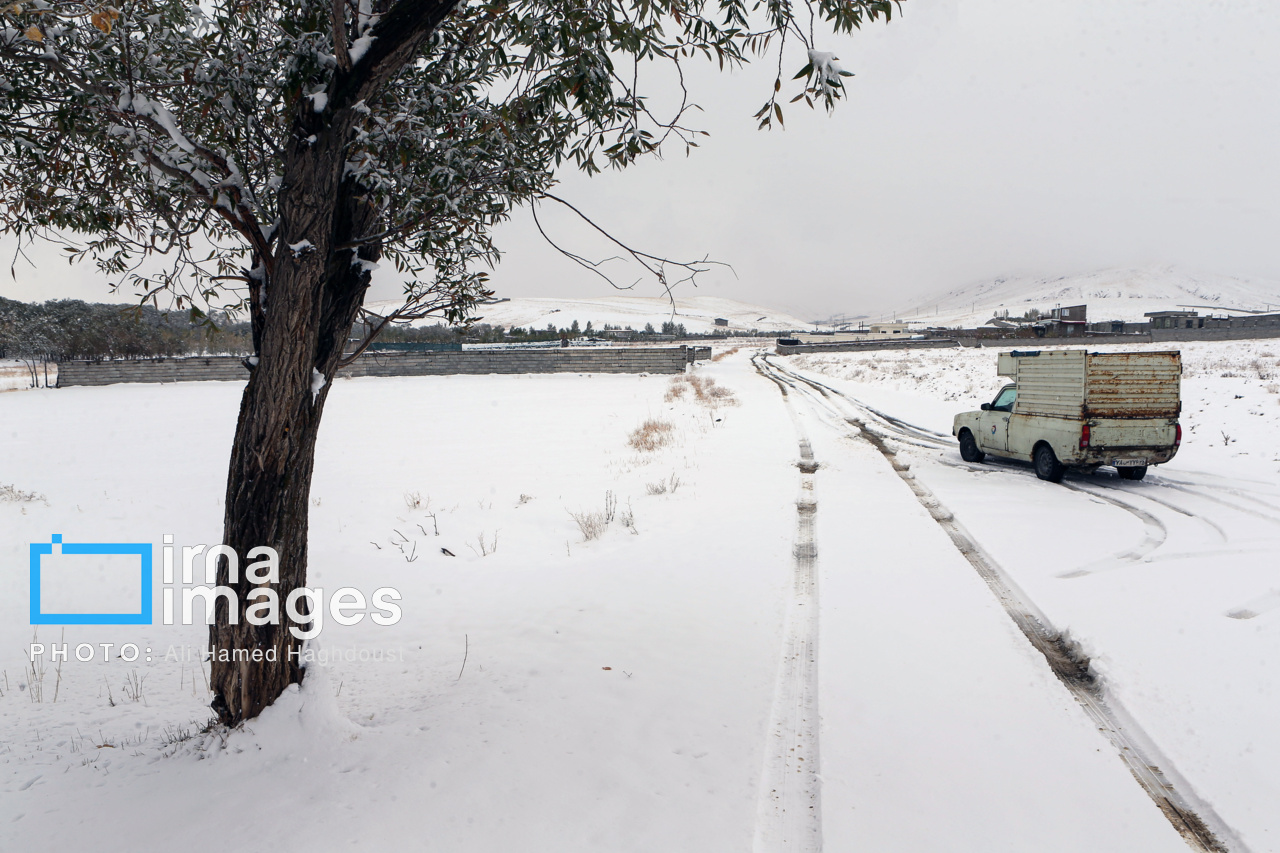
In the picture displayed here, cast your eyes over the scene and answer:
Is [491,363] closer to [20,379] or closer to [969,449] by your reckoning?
[20,379]

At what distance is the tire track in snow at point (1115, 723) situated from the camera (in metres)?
3.15

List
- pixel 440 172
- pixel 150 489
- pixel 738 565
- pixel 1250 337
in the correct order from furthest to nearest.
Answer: pixel 1250 337, pixel 150 489, pixel 738 565, pixel 440 172

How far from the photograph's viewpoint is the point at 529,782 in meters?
3.52

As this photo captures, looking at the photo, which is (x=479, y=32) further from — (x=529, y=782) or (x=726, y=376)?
(x=726, y=376)

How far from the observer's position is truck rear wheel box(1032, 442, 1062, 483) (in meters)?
11.2

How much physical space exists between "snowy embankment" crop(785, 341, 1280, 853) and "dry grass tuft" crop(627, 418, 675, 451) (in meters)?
5.43

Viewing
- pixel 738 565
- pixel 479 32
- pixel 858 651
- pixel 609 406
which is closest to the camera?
pixel 479 32

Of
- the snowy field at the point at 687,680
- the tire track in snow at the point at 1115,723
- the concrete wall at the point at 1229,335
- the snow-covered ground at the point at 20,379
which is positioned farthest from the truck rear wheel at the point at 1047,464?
the concrete wall at the point at 1229,335

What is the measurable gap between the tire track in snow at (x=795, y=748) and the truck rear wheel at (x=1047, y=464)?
23.6ft

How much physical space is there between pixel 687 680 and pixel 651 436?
11501 millimetres

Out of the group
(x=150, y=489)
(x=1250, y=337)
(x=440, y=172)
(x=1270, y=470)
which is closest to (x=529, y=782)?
(x=440, y=172)

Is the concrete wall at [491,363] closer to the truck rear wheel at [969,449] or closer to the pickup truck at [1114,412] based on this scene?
the truck rear wheel at [969,449]

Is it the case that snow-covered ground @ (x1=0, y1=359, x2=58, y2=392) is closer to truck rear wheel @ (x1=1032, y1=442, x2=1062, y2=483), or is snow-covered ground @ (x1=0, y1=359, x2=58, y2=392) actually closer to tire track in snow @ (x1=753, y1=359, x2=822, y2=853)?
tire track in snow @ (x1=753, y1=359, x2=822, y2=853)

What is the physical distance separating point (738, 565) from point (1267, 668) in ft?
13.7
